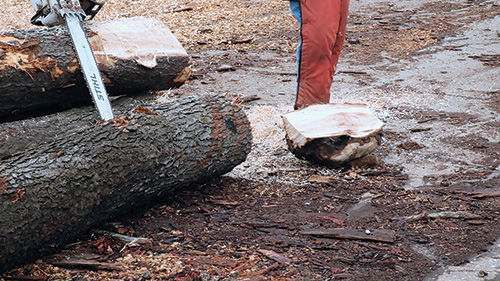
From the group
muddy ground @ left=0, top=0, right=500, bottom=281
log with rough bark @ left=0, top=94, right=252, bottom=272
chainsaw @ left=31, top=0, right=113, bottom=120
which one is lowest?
muddy ground @ left=0, top=0, right=500, bottom=281

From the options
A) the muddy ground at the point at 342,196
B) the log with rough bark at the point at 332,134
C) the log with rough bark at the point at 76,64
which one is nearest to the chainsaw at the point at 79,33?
the log with rough bark at the point at 76,64

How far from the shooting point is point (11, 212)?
2.96 meters

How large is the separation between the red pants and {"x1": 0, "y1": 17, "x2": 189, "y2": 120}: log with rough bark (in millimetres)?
1013

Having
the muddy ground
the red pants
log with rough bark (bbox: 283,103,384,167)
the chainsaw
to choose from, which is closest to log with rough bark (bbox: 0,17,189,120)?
the chainsaw

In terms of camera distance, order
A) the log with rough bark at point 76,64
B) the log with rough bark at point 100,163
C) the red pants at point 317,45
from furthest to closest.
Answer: the red pants at point 317,45
the log with rough bark at point 76,64
the log with rough bark at point 100,163

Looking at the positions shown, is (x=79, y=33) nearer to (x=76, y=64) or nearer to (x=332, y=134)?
(x=76, y=64)

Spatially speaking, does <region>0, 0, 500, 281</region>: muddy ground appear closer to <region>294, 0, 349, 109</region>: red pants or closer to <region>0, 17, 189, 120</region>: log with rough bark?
<region>294, 0, 349, 109</region>: red pants

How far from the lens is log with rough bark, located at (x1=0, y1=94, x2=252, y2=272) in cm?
305

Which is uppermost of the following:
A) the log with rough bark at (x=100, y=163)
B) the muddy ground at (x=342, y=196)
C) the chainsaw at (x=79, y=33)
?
the chainsaw at (x=79, y=33)

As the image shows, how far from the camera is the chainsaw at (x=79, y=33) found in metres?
4.33

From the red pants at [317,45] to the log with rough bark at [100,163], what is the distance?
1042 mm

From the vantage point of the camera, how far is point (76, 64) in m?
4.33

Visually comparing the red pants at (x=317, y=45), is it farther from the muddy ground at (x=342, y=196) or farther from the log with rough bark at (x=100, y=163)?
the log with rough bark at (x=100, y=163)

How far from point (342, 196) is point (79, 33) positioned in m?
2.28
